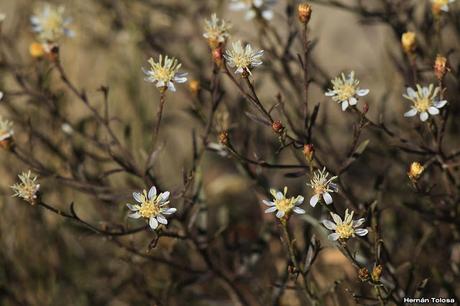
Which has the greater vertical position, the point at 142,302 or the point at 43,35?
the point at 43,35

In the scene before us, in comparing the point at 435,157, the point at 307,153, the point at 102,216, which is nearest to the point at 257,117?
the point at 307,153

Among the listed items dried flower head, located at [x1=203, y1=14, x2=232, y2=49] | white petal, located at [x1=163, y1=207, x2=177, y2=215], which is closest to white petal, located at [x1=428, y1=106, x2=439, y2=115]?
dried flower head, located at [x1=203, y1=14, x2=232, y2=49]

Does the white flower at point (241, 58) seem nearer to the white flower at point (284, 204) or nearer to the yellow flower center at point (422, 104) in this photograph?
the white flower at point (284, 204)

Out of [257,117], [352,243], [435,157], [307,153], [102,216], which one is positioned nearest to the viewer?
[307,153]

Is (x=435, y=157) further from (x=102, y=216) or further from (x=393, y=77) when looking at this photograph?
(x=102, y=216)

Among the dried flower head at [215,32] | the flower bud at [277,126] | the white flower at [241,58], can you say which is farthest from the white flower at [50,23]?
the flower bud at [277,126]

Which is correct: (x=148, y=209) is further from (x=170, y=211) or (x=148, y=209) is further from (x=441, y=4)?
(x=441, y=4)
